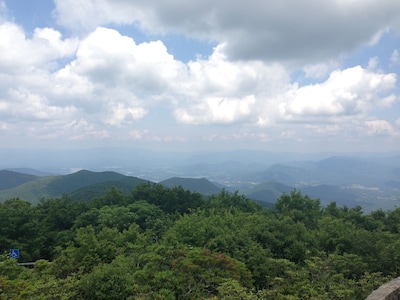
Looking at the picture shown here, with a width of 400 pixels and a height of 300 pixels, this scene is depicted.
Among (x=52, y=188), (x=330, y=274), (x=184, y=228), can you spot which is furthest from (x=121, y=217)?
(x=52, y=188)

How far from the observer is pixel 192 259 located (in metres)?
13.3

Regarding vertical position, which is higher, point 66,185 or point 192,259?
point 192,259

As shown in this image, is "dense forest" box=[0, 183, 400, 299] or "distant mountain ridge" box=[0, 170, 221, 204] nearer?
"dense forest" box=[0, 183, 400, 299]

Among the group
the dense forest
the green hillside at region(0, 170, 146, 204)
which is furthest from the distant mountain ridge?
the dense forest

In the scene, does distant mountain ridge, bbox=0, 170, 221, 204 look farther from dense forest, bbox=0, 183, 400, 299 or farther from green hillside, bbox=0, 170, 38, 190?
dense forest, bbox=0, 183, 400, 299

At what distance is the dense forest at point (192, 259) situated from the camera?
1159cm

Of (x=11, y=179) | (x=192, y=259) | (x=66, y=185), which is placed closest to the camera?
(x=192, y=259)

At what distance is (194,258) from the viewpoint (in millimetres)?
13352

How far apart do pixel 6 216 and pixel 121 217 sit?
11.1 m

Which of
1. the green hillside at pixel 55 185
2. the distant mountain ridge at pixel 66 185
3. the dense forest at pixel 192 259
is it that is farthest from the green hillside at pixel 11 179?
the dense forest at pixel 192 259

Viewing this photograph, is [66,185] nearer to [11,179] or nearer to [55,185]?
[55,185]

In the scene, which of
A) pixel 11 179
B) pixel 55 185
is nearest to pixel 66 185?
pixel 55 185

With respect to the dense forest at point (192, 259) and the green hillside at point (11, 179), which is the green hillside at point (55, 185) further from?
the dense forest at point (192, 259)

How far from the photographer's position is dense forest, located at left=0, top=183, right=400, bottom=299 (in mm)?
11594
